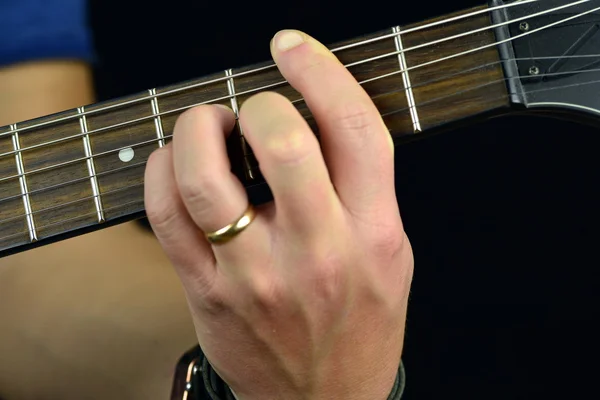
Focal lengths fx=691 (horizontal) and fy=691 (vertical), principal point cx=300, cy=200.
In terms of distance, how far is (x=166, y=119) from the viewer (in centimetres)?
60

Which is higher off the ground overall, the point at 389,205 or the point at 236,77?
the point at 236,77

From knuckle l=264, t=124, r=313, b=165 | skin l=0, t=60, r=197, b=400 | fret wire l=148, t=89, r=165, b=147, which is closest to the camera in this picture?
knuckle l=264, t=124, r=313, b=165

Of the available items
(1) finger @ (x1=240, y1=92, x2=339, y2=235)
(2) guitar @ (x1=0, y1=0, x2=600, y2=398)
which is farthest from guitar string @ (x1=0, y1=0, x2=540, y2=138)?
(1) finger @ (x1=240, y1=92, x2=339, y2=235)

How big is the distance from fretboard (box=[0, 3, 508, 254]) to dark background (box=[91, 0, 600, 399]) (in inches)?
9.6

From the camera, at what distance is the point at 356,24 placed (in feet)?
2.52

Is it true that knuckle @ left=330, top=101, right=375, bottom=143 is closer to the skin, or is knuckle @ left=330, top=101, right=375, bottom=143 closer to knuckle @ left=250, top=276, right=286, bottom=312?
knuckle @ left=250, top=276, right=286, bottom=312

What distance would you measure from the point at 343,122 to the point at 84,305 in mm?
403

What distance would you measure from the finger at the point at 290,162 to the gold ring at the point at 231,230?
0.02 meters

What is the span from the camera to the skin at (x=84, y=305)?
74cm

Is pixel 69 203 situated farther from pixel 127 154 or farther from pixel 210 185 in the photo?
pixel 210 185

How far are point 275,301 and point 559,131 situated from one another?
473 millimetres

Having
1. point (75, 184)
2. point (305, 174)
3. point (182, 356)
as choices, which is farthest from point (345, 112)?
point (182, 356)

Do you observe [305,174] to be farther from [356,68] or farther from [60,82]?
[60,82]

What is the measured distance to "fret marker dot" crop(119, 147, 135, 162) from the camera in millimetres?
606
